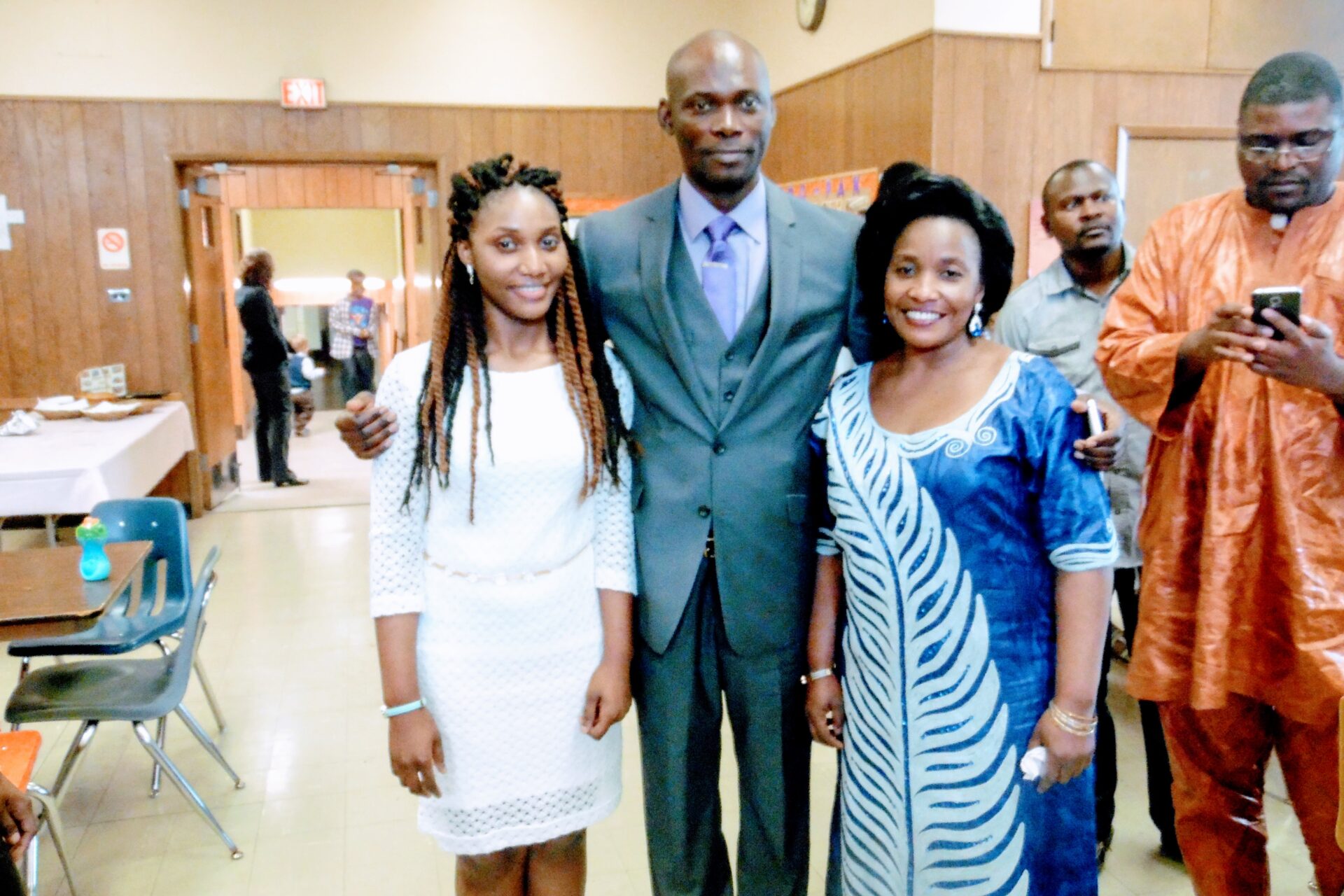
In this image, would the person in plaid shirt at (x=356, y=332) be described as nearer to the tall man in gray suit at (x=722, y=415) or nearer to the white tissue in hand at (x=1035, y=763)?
the tall man in gray suit at (x=722, y=415)

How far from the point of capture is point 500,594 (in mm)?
1585

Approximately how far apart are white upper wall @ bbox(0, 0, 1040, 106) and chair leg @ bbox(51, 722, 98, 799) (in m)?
4.46

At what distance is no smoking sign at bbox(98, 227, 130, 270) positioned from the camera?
Result: 6039mm

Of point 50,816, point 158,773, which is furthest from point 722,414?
point 158,773

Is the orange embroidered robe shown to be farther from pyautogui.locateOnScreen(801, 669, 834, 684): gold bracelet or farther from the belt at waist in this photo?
the belt at waist

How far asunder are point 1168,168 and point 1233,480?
3586 mm

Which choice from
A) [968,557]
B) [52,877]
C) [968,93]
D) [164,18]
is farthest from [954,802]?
[164,18]

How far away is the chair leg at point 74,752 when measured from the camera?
2443 mm

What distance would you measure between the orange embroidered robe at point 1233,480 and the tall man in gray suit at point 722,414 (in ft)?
1.82

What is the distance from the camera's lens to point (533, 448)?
158 cm

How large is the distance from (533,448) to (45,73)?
5.84 m

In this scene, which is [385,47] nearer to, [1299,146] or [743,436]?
[743,436]

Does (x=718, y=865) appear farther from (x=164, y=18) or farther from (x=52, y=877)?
(x=164, y=18)

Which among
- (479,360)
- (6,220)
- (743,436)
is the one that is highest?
(6,220)
